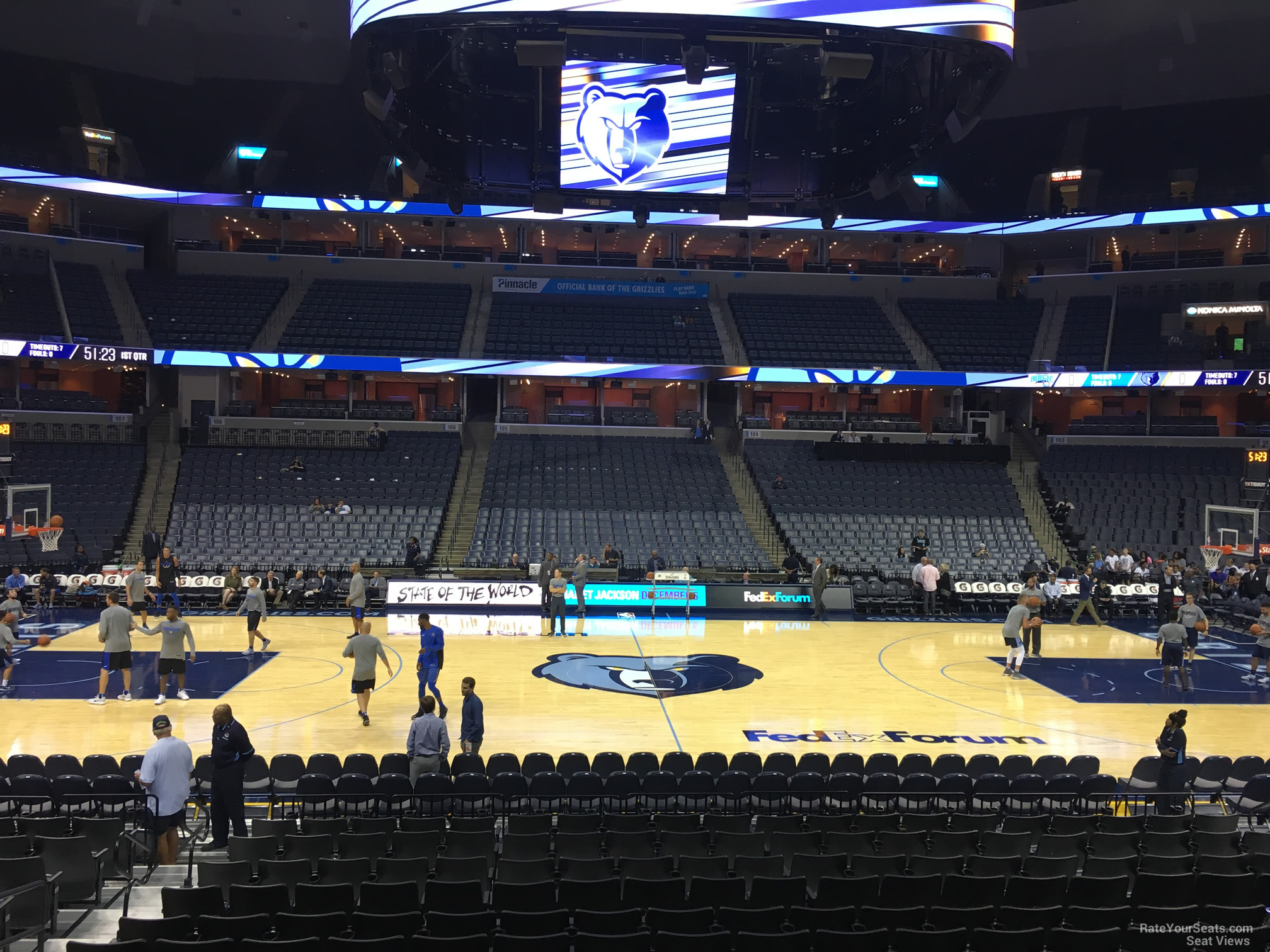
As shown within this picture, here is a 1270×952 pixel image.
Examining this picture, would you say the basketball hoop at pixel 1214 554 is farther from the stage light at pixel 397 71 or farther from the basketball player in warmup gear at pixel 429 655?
the stage light at pixel 397 71

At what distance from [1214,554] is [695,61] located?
69.7ft

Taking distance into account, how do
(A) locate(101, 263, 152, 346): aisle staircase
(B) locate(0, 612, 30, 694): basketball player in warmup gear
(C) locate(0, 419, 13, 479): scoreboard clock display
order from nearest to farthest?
(B) locate(0, 612, 30, 694): basketball player in warmup gear < (C) locate(0, 419, 13, 479): scoreboard clock display < (A) locate(101, 263, 152, 346): aisle staircase

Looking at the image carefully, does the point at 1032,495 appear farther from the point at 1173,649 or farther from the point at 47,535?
the point at 47,535

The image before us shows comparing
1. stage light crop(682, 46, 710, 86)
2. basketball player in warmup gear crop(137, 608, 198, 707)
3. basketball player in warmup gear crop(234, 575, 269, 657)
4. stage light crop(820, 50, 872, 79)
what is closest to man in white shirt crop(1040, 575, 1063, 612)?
stage light crop(820, 50, 872, 79)

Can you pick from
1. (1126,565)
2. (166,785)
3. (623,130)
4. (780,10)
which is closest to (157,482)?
(623,130)

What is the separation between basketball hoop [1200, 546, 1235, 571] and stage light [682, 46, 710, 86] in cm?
2055

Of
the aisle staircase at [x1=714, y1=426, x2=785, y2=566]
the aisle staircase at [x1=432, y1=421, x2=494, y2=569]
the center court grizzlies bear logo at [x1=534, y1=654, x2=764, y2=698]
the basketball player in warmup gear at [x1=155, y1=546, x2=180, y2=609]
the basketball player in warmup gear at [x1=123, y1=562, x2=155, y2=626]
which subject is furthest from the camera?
the aisle staircase at [x1=714, y1=426, x2=785, y2=566]

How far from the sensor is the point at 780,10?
10930mm

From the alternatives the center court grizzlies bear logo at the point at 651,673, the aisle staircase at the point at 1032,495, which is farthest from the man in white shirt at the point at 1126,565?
the center court grizzlies bear logo at the point at 651,673

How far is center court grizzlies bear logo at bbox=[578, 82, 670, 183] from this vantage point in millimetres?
14320

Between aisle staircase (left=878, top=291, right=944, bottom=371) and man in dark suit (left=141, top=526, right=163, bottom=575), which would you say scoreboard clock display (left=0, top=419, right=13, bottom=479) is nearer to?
man in dark suit (left=141, top=526, right=163, bottom=575)

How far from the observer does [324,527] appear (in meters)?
26.1

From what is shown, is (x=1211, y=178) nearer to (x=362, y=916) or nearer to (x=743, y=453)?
(x=743, y=453)

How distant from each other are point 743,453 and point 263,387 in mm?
19158
